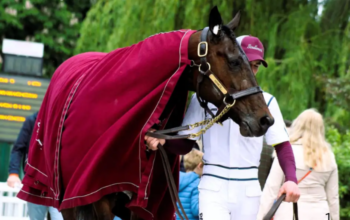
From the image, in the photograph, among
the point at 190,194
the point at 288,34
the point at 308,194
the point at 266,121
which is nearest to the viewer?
the point at 266,121

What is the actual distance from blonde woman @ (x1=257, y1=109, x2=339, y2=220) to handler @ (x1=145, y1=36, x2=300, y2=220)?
1696 mm

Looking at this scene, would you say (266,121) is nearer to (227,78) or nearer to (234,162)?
(227,78)

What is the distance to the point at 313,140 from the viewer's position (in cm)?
A: 684

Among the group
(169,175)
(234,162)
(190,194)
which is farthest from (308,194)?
(169,175)

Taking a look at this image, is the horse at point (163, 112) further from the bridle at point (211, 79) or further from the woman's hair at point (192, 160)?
the woman's hair at point (192, 160)

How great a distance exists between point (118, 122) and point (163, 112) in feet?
1.15

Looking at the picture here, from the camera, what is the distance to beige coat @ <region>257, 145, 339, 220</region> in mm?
6578

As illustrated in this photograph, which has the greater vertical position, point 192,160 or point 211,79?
point 211,79

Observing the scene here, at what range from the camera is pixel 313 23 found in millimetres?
12984

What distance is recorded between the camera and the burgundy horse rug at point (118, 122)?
15.1ft

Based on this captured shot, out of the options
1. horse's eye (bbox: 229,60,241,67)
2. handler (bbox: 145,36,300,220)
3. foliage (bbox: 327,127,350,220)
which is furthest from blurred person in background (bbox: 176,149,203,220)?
foliage (bbox: 327,127,350,220)

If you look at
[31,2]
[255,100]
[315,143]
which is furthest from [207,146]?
[31,2]

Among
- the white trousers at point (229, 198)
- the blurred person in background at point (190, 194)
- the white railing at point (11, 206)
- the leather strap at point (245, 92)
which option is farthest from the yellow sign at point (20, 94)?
the leather strap at point (245, 92)

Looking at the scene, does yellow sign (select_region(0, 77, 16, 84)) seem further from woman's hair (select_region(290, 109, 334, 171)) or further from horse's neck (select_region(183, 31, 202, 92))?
horse's neck (select_region(183, 31, 202, 92))
